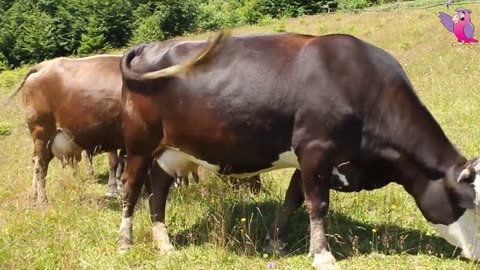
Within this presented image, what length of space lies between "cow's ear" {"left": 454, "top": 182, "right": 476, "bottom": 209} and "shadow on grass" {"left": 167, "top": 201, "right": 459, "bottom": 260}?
0.42m

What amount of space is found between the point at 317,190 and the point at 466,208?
3.88ft

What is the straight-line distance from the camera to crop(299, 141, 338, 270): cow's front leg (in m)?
4.77

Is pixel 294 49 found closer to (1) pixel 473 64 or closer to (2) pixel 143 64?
(2) pixel 143 64

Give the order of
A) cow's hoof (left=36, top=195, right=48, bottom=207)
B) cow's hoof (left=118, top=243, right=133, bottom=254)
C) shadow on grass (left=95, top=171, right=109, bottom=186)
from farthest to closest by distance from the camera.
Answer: shadow on grass (left=95, top=171, right=109, bottom=186) → cow's hoof (left=36, top=195, right=48, bottom=207) → cow's hoof (left=118, top=243, right=133, bottom=254)

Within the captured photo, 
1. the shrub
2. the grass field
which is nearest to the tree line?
the shrub

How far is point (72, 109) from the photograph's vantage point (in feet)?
24.3

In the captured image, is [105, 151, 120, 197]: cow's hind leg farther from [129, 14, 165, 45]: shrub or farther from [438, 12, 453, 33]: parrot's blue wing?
[129, 14, 165, 45]: shrub

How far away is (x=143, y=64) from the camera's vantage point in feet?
18.2

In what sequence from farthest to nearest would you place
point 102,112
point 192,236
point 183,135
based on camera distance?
point 102,112
point 192,236
point 183,135

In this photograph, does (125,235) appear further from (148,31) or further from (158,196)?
(148,31)

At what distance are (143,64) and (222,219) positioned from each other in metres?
1.65

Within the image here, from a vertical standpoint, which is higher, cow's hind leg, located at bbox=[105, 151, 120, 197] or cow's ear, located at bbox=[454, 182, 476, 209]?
cow's ear, located at bbox=[454, 182, 476, 209]

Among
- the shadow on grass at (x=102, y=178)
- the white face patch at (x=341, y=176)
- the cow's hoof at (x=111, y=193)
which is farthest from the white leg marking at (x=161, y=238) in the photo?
the shadow on grass at (x=102, y=178)

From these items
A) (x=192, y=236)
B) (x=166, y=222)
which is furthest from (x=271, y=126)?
(x=166, y=222)
